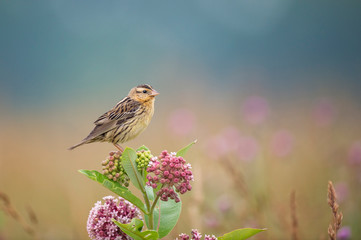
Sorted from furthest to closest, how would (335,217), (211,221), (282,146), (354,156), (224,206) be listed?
(282,146) < (354,156) < (224,206) < (211,221) < (335,217)

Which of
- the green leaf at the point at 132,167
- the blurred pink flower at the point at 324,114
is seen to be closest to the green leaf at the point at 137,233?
the green leaf at the point at 132,167

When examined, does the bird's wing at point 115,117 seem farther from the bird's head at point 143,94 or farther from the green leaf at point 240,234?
the green leaf at point 240,234

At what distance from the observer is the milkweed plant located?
2.01 meters

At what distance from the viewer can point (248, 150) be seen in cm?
636

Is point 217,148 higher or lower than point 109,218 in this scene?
higher

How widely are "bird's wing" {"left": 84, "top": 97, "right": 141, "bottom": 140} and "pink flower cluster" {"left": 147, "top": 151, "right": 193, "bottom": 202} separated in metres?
1.53

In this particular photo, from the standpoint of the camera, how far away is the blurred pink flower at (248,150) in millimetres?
6280

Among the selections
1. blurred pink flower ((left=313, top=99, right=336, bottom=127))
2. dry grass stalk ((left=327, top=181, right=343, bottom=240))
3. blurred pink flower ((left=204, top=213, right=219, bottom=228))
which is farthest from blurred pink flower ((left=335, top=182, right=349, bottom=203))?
dry grass stalk ((left=327, top=181, right=343, bottom=240))

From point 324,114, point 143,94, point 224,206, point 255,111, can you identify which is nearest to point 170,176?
point 143,94

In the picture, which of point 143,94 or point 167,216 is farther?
point 143,94

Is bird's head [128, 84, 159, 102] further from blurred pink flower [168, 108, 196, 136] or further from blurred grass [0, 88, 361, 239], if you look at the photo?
blurred pink flower [168, 108, 196, 136]

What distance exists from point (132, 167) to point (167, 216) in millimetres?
355

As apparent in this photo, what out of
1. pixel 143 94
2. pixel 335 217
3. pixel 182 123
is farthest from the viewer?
pixel 182 123

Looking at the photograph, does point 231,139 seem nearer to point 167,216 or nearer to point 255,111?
→ point 255,111
